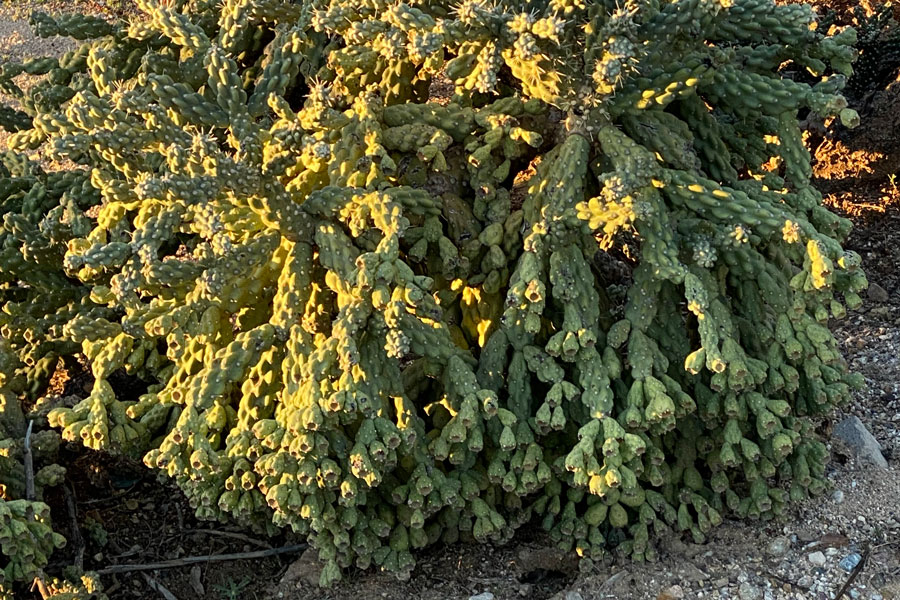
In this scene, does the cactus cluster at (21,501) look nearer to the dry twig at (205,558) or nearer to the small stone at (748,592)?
the dry twig at (205,558)

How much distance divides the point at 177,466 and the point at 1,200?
6.38 feet

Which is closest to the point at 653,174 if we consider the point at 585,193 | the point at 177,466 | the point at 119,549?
the point at 585,193

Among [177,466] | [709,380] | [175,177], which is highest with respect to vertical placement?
A: [175,177]

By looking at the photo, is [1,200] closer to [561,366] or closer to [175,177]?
[175,177]

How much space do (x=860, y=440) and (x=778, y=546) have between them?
29.5 inches

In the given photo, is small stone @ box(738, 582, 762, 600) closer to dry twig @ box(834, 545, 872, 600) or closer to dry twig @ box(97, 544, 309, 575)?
dry twig @ box(834, 545, 872, 600)

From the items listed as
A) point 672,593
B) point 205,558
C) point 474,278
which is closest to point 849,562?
point 672,593

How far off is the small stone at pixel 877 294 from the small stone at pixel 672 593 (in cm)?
241

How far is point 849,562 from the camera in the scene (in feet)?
10.8

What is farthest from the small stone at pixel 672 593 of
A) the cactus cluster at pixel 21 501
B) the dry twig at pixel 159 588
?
the cactus cluster at pixel 21 501

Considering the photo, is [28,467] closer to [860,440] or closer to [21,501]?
[21,501]

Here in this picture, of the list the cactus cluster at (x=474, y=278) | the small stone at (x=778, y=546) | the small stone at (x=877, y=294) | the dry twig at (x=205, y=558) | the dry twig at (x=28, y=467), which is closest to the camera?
the cactus cluster at (x=474, y=278)

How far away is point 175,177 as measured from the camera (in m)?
2.91

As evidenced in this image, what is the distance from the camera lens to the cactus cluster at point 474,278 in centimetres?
308
